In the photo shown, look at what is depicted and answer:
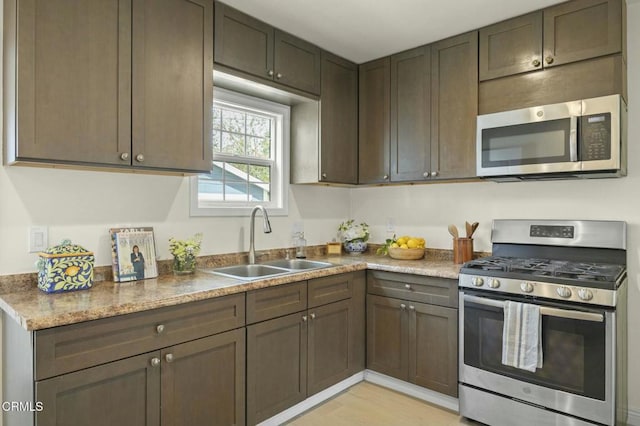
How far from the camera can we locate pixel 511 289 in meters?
2.20

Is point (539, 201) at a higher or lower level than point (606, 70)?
lower

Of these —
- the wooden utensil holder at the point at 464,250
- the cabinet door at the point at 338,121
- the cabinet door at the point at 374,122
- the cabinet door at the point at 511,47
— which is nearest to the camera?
the cabinet door at the point at 511,47

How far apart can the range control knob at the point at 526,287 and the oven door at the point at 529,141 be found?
2.27 feet

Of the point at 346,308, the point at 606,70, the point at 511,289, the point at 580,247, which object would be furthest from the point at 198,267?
the point at 606,70

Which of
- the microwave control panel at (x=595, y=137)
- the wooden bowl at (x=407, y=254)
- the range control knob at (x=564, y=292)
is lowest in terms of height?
the range control knob at (x=564, y=292)

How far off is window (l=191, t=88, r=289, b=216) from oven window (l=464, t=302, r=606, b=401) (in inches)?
65.7

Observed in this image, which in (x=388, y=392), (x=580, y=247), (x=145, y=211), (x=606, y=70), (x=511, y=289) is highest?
(x=606, y=70)

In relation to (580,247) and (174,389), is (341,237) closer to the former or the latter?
(580,247)

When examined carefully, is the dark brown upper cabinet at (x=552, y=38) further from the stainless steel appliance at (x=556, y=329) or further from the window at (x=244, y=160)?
the window at (x=244, y=160)

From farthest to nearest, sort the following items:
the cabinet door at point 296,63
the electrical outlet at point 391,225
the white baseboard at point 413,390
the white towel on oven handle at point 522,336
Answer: the electrical outlet at point 391,225, the cabinet door at point 296,63, the white baseboard at point 413,390, the white towel on oven handle at point 522,336

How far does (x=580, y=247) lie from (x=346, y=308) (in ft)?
5.05

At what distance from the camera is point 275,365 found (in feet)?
7.50

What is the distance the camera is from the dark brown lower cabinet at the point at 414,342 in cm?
254

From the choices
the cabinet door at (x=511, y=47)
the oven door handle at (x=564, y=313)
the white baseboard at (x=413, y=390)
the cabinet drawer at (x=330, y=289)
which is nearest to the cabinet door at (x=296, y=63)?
the cabinet door at (x=511, y=47)
